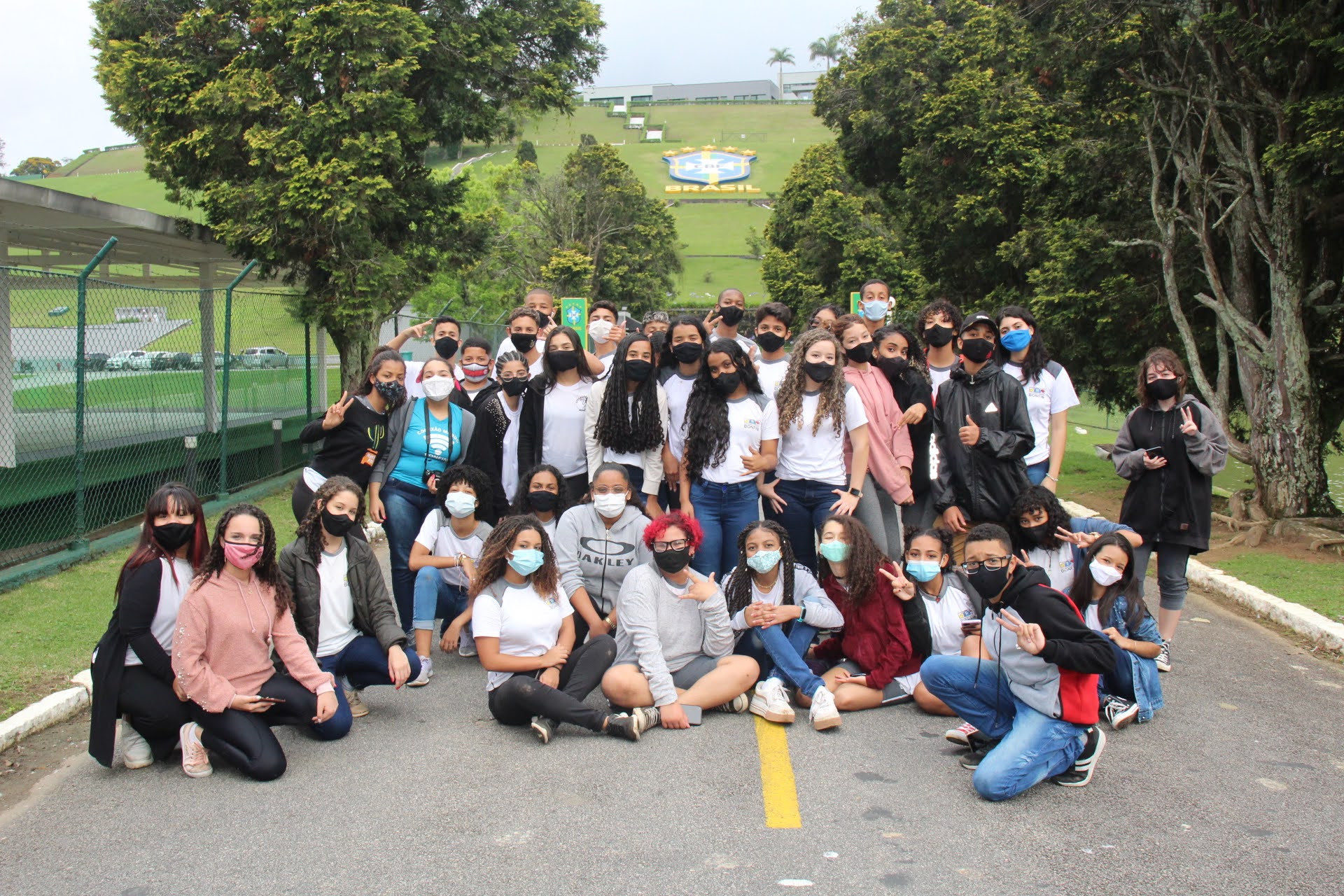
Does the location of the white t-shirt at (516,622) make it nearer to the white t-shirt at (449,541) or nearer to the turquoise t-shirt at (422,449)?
the white t-shirt at (449,541)

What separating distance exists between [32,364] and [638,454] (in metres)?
6.49

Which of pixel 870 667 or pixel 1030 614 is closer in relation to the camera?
pixel 1030 614

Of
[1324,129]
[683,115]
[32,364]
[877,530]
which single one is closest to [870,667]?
[877,530]

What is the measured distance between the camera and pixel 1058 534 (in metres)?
5.90

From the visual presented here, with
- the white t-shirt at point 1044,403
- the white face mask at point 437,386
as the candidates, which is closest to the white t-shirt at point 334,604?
the white face mask at point 437,386

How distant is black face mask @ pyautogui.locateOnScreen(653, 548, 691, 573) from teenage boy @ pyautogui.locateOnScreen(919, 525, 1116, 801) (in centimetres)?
133

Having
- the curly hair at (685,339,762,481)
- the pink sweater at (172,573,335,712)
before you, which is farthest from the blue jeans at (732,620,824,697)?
the pink sweater at (172,573,335,712)

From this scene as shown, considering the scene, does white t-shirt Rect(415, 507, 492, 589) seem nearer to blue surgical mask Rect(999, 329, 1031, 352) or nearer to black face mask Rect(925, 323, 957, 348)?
black face mask Rect(925, 323, 957, 348)

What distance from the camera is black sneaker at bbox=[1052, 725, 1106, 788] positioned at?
4.74 meters

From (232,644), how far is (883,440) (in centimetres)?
385

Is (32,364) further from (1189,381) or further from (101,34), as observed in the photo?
(1189,381)

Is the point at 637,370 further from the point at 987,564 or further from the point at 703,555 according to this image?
the point at 987,564

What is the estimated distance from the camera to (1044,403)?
6980mm

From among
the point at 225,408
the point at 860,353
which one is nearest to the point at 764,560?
the point at 860,353
